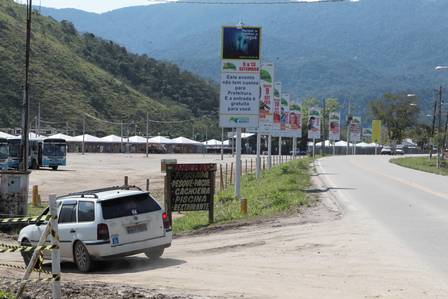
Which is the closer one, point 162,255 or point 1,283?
point 1,283

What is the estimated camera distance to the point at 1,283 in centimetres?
1101

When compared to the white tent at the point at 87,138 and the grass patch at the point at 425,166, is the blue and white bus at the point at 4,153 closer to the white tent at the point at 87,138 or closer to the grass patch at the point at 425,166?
the grass patch at the point at 425,166

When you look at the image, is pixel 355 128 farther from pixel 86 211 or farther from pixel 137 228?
pixel 86 211

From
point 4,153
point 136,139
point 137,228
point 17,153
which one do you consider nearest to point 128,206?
point 137,228

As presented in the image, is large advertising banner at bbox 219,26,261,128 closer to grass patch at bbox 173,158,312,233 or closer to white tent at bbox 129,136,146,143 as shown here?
grass patch at bbox 173,158,312,233

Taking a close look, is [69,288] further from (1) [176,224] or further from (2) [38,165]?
(2) [38,165]

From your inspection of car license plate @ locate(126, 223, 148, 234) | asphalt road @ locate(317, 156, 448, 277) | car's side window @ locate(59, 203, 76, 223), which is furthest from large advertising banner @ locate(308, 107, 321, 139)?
car license plate @ locate(126, 223, 148, 234)

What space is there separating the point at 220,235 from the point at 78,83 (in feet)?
413

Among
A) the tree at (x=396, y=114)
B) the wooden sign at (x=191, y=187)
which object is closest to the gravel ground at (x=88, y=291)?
the wooden sign at (x=191, y=187)

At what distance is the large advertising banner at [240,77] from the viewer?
88.6 feet

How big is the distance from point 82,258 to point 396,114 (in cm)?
16845

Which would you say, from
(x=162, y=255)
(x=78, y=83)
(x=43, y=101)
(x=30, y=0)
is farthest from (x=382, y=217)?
(x=78, y=83)

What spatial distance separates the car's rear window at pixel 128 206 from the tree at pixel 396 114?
164 metres

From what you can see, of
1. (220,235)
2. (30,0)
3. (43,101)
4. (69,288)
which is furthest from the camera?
(43,101)
